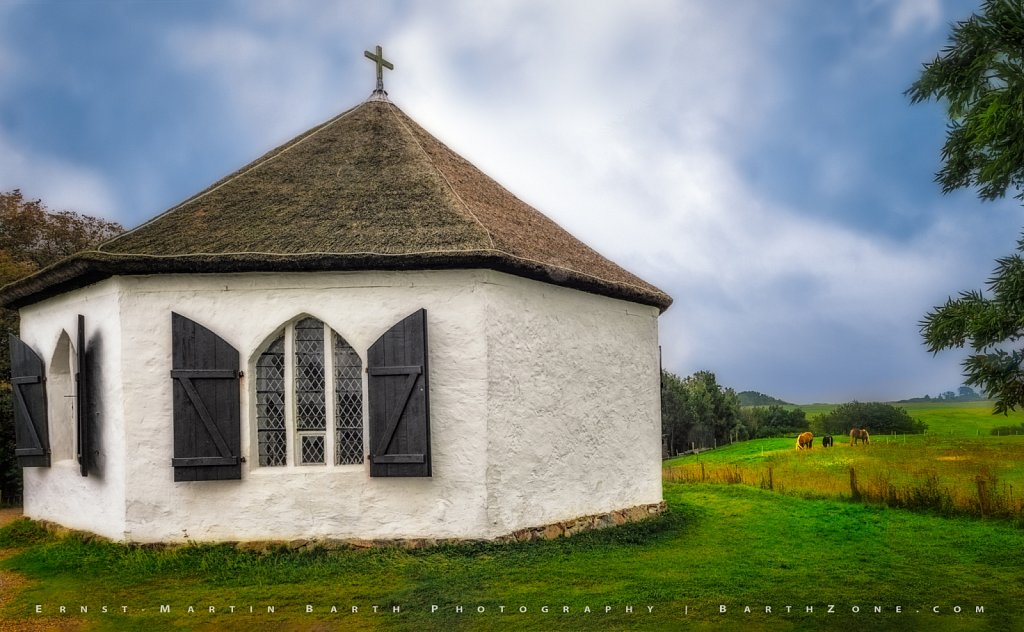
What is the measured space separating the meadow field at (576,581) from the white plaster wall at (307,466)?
347 mm

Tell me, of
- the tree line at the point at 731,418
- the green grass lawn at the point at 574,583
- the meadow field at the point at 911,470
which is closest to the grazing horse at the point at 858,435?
the meadow field at the point at 911,470

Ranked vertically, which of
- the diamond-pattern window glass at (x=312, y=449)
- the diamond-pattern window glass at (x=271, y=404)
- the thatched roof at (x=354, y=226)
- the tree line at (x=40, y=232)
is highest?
the tree line at (x=40, y=232)

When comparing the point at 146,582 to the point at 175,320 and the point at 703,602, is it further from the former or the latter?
the point at 703,602

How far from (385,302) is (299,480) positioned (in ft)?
7.84

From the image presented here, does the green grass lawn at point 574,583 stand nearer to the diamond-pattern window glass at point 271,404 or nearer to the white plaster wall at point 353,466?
the white plaster wall at point 353,466

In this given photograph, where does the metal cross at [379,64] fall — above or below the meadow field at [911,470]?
above

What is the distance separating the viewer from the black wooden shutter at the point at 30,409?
10617 mm

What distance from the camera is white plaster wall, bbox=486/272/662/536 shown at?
338 inches

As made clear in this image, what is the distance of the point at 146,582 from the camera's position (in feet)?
25.1

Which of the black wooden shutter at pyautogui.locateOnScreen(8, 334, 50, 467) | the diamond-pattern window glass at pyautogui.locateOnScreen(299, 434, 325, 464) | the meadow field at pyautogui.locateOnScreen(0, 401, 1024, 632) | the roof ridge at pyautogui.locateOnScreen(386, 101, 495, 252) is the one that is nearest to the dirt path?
the meadow field at pyautogui.locateOnScreen(0, 401, 1024, 632)

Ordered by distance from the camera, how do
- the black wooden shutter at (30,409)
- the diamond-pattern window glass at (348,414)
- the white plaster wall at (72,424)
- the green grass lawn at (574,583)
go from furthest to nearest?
the black wooden shutter at (30,409), the white plaster wall at (72,424), the diamond-pattern window glass at (348,414), the green grass lawn at (574,583)

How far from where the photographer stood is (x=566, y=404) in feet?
31.3

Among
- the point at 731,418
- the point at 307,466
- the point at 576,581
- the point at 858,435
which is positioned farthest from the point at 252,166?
the point at 731,418

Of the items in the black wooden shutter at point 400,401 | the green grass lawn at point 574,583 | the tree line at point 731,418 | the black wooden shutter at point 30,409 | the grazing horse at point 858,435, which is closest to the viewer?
the green grass lawn at point 574,583
